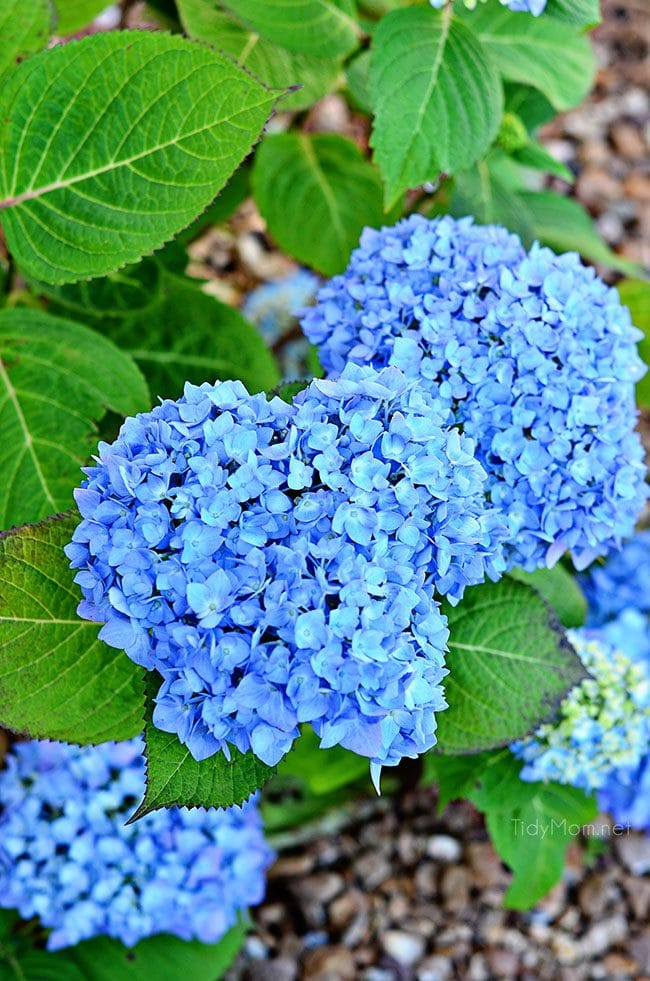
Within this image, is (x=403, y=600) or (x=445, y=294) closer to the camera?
A: (x=403, y=600)

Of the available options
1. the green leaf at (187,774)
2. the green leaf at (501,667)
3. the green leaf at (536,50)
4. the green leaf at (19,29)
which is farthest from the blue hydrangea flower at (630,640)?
the green leaf at (19,29)

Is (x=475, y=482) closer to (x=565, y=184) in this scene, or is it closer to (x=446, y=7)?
(x=446, y=7)

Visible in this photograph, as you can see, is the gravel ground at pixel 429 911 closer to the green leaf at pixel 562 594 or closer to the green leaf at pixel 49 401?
the green leaf at pixel 562 594

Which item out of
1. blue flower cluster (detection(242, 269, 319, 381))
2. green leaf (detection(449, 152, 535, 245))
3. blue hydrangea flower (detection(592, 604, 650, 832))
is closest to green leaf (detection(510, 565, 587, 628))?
blue hydrangea flower (detection(592, 604, 650, 832))

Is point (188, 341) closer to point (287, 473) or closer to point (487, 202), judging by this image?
point (487, 202)

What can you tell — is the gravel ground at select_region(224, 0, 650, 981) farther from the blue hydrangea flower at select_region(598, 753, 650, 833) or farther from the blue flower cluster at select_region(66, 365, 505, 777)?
the blue flower cluster at select_region(66, 365, 505, 777)

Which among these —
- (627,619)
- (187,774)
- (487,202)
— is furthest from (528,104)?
(187,774)

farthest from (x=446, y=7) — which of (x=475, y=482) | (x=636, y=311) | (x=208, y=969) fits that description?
(x=208, y=969)
